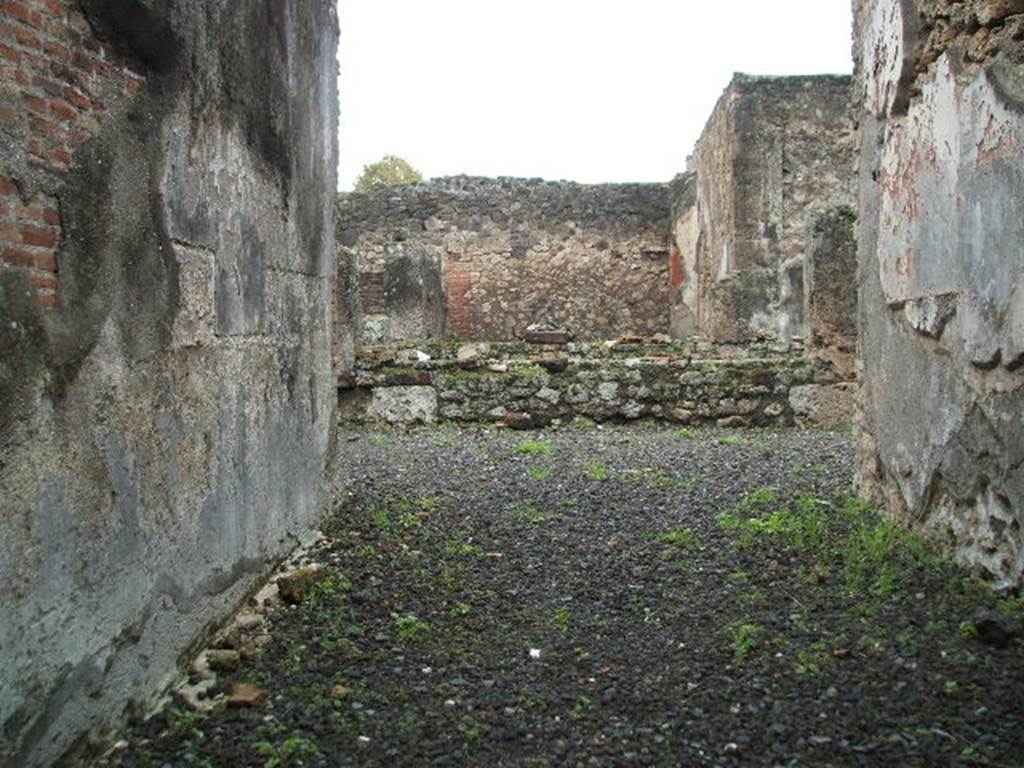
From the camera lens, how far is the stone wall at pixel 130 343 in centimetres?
209

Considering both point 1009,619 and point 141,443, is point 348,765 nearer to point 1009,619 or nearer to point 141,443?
point 141,443

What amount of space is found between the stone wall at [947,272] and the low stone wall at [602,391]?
424cm

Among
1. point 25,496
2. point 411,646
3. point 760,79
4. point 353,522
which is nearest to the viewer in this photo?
point 25,496

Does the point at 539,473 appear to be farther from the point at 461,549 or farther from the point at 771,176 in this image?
the point at 771,176

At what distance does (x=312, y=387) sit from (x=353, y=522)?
2.57 feet

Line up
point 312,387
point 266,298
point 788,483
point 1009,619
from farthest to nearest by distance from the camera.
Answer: point 788,483
point 312,387
point 266,298
point 1009,619

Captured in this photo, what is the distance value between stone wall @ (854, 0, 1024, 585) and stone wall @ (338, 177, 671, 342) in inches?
493

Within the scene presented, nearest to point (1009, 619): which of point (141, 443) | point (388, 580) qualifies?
point (388, 580)

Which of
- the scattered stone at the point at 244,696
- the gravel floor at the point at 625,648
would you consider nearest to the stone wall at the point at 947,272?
the gravel floor at the point at 625,648

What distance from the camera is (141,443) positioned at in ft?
8.54

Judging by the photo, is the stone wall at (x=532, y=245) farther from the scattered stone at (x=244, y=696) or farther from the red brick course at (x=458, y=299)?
the scattered stone at (x=244, y=696)

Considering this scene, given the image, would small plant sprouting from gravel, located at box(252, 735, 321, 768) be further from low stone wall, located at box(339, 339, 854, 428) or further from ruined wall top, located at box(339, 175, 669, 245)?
ruined wall top, located at box(339, 175, 669, 245)

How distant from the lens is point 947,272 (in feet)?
12.0

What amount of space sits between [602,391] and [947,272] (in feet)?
18.9
